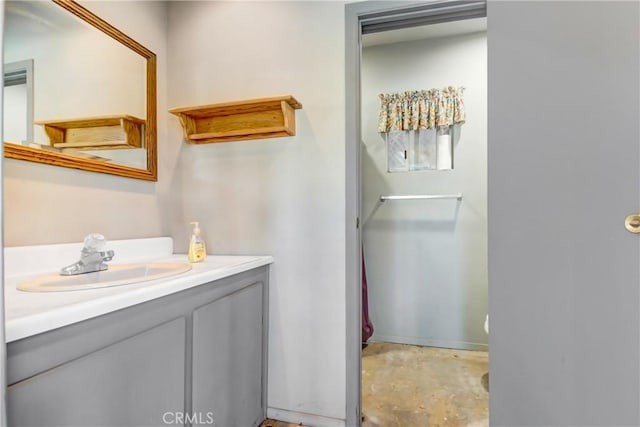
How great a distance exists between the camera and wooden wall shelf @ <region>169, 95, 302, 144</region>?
1622mm

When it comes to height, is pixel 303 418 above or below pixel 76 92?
below

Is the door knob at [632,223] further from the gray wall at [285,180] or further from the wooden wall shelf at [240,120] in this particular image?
the wooden wall shelf at [240,120]

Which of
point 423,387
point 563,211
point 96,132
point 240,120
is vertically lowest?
point 423,387

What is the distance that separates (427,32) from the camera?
8.49ft

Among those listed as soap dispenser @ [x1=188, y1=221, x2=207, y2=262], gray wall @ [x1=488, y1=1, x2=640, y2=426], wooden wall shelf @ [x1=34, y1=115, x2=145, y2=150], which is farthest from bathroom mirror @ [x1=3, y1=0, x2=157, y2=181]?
gray wall @ [x1=488, y1=1, x2=640, y2=426]

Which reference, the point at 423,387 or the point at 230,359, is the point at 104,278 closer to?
the point at 230,359

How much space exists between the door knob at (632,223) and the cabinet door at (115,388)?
123 centimetres

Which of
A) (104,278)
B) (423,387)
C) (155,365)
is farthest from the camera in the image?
(423,387)

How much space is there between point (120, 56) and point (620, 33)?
190 centimetres

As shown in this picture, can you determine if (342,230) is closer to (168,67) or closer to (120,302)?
(120,302)

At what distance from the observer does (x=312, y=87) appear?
1661 millimetres

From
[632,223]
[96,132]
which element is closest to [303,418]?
[632,223]

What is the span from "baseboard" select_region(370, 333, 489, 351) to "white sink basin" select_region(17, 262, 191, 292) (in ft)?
6.58

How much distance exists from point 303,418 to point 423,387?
83cm
